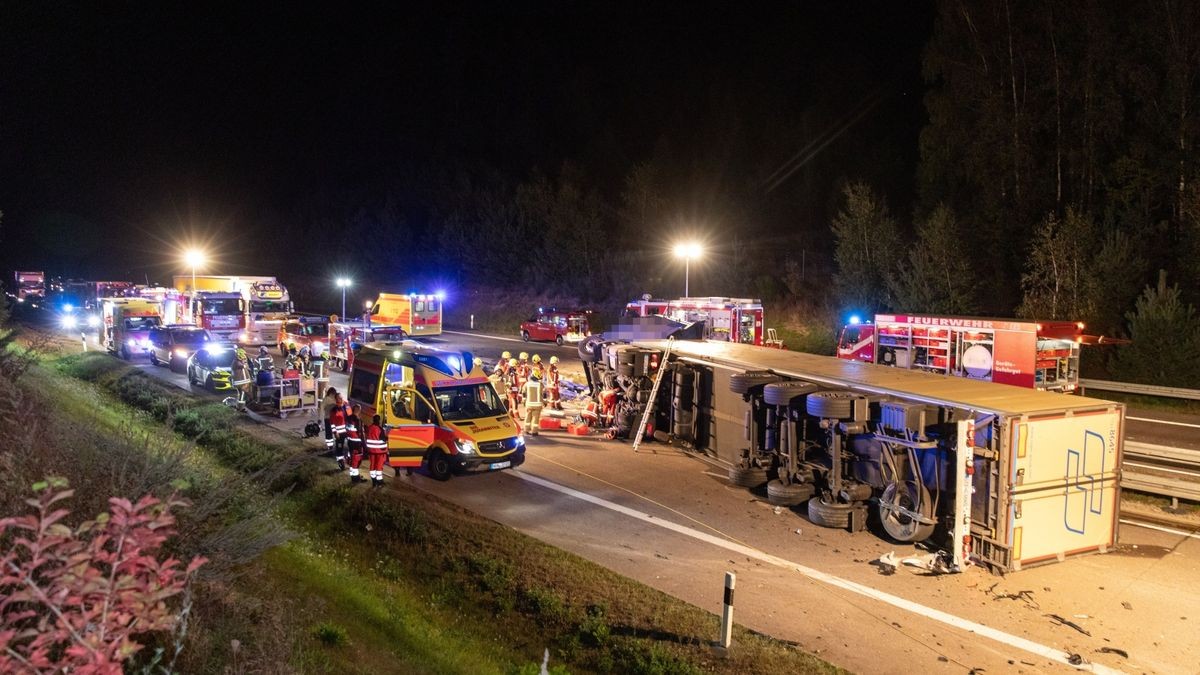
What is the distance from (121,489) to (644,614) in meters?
4.84

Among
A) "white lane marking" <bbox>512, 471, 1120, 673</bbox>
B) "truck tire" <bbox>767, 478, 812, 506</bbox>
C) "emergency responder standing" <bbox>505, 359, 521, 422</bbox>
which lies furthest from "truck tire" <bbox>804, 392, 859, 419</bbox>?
"emergency responder standing" <bbox>505, 359, 521, 422</bbox>

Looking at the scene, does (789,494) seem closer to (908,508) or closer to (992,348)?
(908,508)

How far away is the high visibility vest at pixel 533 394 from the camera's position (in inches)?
710

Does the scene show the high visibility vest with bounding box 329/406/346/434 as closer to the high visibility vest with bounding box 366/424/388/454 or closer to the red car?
the high visibility vest with bounding box 366/424/388/454

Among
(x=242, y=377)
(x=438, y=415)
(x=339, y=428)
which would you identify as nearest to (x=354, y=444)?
(x=339, y=428)

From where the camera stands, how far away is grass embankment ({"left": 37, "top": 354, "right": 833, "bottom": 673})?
589cm

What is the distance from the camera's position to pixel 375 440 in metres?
12.9

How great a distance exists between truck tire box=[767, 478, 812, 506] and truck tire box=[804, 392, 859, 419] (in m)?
1.40

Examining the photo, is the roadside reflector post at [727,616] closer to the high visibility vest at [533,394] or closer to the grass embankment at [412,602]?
the grass embankment at [412,602]

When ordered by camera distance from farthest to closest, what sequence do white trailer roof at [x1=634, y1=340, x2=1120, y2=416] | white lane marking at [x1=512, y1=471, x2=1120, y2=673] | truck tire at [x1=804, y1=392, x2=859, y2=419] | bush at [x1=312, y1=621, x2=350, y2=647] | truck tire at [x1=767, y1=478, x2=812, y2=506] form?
truck tire at [x1=767, y1=478, x2=812, y2=506], truck tire at [x1=804, y1=392, x2=859, y2=419], white trailer roof at [x1=634, y1=340, x2=1120, y2=416], white lane marking at [x1=512, y1=471, x2=1120, y2=673], bush at [x1=312, y1=621, x2=350, y2=647]

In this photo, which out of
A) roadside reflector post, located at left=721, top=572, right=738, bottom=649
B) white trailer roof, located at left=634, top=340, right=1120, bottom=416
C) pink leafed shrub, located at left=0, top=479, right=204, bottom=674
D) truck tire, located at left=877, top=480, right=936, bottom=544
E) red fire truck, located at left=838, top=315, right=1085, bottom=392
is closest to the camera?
pink leafed shrub, located at left=0, top=479, right=204, bottom=674

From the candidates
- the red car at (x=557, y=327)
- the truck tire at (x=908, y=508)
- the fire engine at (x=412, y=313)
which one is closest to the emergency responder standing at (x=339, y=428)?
the truck tire at (x=908, y=508)

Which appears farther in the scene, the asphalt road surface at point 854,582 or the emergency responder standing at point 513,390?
the emergency responder standing at point 513,390

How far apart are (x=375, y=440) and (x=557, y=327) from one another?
26.4 m
